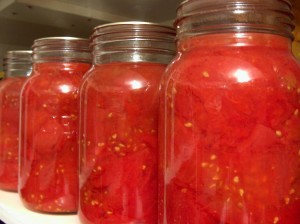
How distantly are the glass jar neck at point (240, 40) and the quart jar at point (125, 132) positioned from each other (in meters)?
0.13

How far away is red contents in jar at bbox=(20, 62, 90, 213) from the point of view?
737 millimetres

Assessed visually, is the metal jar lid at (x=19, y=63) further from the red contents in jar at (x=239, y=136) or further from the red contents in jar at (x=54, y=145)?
the red contents in jar at (x=239, y=136)

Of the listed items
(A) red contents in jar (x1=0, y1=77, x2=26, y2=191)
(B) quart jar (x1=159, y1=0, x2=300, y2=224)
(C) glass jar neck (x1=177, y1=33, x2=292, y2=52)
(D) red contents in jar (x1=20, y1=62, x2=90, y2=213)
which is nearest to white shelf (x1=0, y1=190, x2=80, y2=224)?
(D) red contents in jar (x1=20, y1=62, x2=90, y2=213)

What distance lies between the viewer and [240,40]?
0.48 m

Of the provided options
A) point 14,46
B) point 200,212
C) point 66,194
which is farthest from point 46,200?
point 14,46

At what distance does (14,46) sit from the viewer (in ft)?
4.63

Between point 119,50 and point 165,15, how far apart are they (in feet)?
1.68

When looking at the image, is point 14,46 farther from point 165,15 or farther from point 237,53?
point 237,53

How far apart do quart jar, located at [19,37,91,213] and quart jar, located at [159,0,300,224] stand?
292mm

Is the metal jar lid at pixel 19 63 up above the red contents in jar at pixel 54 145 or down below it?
above

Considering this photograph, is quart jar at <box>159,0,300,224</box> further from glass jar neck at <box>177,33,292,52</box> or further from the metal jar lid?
the metal jar lid

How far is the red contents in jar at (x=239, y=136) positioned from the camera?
438 millimetres

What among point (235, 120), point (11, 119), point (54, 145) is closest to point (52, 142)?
point (54, 145)

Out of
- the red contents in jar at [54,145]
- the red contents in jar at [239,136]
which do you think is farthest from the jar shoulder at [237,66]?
the red contents in jar at [54,145]
